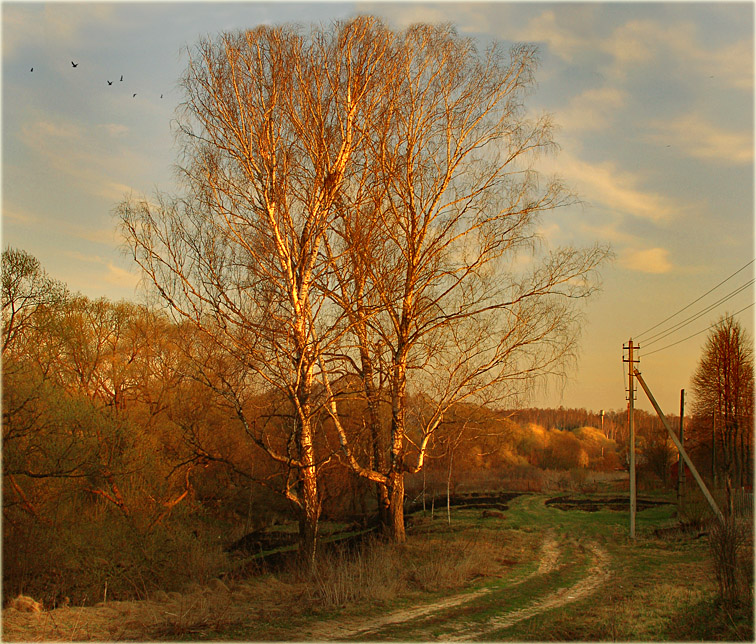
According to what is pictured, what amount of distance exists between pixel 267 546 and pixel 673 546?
1252cm

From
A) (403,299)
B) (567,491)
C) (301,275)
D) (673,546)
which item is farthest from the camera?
(567,491)

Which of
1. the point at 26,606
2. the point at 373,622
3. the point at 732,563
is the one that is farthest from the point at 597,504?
the point at 26,606

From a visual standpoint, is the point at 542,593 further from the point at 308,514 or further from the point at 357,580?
the point at 308,514

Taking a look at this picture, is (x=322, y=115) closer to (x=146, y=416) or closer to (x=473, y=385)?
(x=473, y=385)

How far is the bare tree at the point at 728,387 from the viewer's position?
92.7ft

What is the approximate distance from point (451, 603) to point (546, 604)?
1.49m

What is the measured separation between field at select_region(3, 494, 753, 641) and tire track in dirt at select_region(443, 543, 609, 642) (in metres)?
0.02

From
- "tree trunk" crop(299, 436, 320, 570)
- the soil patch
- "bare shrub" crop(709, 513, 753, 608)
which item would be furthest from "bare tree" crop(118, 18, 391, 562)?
the soil patch

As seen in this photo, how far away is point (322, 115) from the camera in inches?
500

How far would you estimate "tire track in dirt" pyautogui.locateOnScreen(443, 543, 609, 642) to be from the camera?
7.89 metres

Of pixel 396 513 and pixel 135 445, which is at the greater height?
pixel 135 445

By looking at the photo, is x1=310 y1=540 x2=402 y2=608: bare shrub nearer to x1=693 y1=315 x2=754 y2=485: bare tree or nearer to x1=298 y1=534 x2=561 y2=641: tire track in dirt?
x1=298 y1=534 x2=561 y2=641: tire track in dirt

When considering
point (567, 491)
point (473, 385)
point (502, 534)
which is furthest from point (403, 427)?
point (567, 491)

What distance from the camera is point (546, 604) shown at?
9.50m
